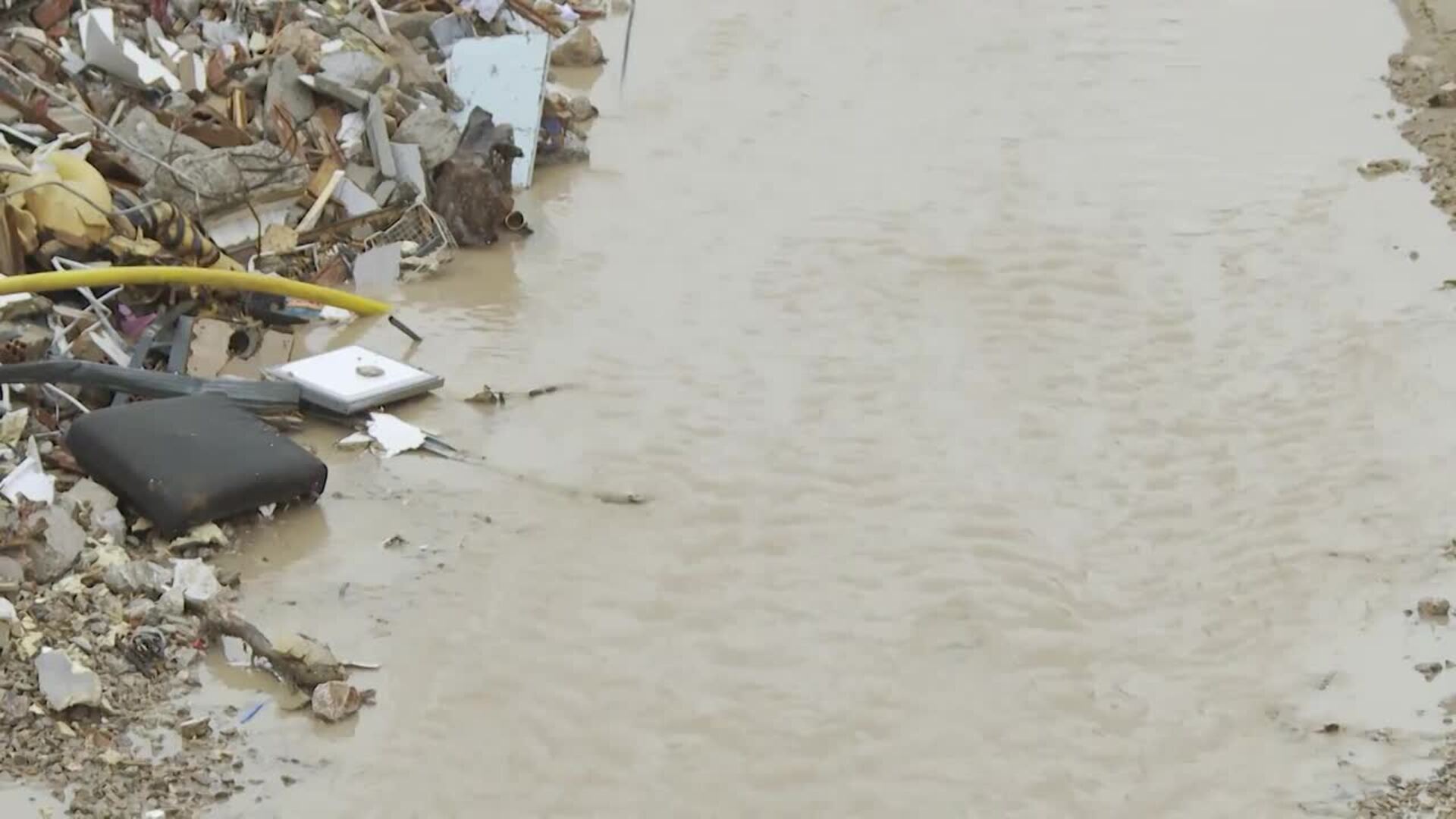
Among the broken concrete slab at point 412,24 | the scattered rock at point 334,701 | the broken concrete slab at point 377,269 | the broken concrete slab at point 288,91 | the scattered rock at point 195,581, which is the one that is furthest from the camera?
the broken concrete slab at point 412,24

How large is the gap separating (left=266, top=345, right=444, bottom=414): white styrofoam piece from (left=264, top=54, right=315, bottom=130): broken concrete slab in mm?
2414

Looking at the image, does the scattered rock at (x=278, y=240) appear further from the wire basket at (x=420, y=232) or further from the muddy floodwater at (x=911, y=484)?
the muddy floodwater at (x=911, y=484)

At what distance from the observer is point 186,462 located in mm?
6590

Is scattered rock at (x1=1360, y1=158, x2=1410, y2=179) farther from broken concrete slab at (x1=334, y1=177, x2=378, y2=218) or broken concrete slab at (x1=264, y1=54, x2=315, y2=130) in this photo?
broken concrete slab at (x1=264, y1=54, x2=315, y2=130)

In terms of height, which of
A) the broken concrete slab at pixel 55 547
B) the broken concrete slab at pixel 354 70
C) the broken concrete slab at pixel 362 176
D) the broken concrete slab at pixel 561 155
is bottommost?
the broken concrete slab at pixel 55 547

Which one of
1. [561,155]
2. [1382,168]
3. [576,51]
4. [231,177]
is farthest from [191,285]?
[1382,168]

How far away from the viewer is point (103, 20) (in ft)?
31.2

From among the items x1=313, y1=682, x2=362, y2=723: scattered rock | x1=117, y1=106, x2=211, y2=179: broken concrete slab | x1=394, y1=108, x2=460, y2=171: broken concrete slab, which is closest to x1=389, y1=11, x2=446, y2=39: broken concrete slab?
x1=394, y1=108, x2=460, y2=171: broken concrete slab

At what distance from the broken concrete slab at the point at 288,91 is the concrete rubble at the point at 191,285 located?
Result: 1cm

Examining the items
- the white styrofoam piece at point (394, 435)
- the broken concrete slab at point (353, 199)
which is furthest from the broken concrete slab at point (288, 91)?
the white styrofoam piece at point (394, 435)

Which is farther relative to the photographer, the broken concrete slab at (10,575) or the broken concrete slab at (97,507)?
the broken concrete slab at (97,507)

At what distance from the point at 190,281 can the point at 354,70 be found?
271 cm

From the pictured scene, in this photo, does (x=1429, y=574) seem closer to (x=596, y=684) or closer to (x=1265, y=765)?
(x=1265, y=765)

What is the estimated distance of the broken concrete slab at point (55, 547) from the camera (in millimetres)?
6035
